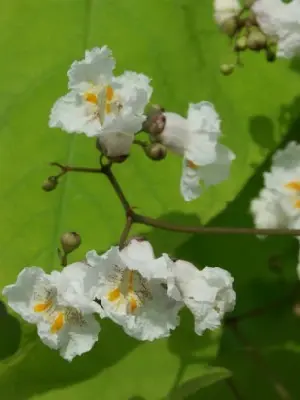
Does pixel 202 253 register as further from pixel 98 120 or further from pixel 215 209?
pixel 98 120

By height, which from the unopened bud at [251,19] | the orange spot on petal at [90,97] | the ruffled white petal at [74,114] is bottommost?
the ruffled white petal at [74,114]

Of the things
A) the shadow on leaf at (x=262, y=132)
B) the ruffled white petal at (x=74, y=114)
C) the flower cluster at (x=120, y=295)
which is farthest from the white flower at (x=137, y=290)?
the shadow on leaf at (x=262, y=132)

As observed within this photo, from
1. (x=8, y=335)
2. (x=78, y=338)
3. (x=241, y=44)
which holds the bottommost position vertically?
(x=8, y=335)

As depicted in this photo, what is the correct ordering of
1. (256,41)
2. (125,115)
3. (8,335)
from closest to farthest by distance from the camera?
(125,115), (256,41), (8,335)

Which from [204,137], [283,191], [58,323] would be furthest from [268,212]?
[58,323]

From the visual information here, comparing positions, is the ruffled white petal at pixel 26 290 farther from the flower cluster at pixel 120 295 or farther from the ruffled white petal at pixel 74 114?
the ruffled white petal at pixel 74 114

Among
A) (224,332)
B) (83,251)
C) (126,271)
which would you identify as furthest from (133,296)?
(224,332)

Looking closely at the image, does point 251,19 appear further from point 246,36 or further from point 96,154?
point 96,154
